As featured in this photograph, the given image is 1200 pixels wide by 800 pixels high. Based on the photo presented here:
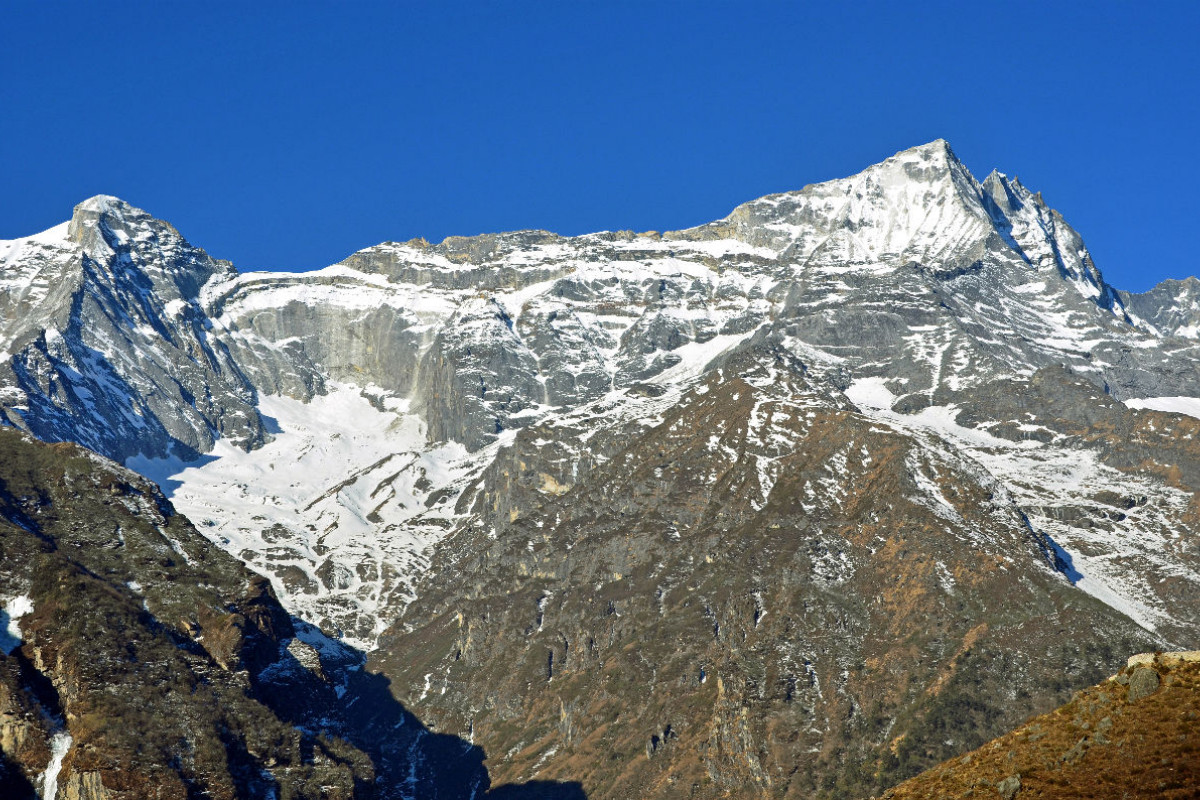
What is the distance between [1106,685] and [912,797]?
543 inches

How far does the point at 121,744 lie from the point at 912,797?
440 feet

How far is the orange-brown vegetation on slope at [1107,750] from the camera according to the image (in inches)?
3287

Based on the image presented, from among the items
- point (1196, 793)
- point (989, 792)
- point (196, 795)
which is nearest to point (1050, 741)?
point (989, 792)

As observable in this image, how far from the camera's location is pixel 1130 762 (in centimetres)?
8562

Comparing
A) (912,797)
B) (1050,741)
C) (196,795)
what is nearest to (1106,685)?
(1050,741)

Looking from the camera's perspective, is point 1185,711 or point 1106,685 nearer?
point 1185,711

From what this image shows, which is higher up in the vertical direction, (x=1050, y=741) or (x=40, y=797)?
(x=1050, y=741)

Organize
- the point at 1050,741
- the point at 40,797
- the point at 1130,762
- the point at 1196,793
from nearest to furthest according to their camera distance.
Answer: the point at 1196,793 < the point at 1130,762 < the point at 1050,741 < the point at 40,797

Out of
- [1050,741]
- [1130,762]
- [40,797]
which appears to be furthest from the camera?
[40,797]

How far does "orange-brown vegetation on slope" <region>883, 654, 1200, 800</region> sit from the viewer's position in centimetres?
8350

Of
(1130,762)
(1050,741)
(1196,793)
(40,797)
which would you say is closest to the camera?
(1196,793)

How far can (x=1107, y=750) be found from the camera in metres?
87.8

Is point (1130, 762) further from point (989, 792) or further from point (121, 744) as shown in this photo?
point (121, 744)

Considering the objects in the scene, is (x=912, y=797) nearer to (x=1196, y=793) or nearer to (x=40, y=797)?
(x=1196, y=793)
